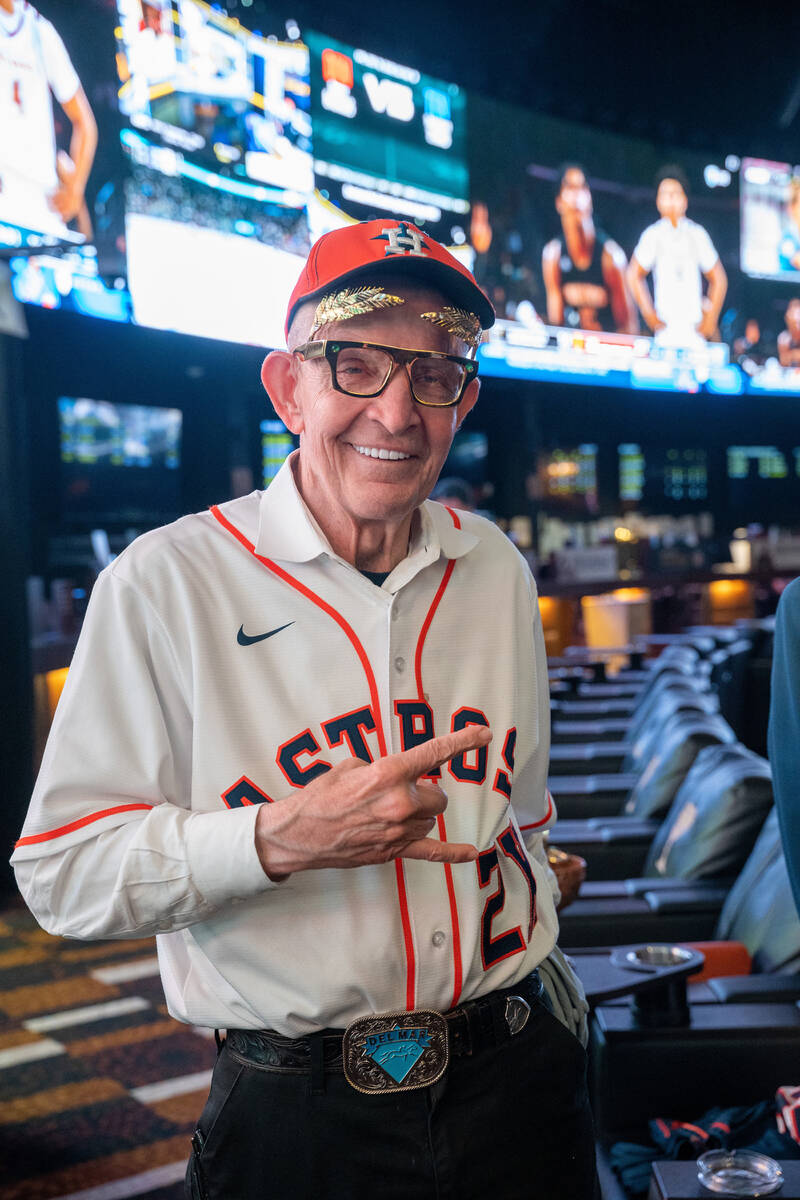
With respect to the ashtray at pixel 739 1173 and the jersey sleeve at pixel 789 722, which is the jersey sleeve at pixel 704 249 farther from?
the ashtray at pixel 739 1173

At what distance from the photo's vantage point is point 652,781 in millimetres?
3682

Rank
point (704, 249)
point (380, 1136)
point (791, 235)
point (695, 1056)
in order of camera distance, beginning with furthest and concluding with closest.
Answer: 1. point (791, 235)
2. point (704, 249)
3. point (695, 1056)
4. point (380, 1136)

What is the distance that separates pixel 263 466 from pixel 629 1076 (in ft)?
25.8

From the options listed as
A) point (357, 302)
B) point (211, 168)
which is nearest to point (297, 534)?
point (357, 302)

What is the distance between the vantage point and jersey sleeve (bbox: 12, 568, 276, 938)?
1.04 m

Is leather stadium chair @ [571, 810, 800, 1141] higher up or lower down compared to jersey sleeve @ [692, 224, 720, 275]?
lower down

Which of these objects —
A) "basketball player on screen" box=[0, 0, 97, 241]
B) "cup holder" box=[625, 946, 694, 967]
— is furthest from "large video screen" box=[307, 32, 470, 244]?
"cup holder" box=[625, 946, 694, 967]

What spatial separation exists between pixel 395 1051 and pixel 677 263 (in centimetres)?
1124

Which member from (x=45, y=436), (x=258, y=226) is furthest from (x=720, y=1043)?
(x=45, y=436)

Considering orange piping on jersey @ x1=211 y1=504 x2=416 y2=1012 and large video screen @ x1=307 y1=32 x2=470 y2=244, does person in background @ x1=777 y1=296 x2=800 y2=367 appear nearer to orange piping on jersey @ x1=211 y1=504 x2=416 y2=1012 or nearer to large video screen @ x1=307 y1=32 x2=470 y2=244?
large video screen @ x1=307 y1=32 x2=470 y2=244

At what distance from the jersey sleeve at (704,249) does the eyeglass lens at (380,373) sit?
11.1m

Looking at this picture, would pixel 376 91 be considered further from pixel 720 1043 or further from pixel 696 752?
pixel 720 1043

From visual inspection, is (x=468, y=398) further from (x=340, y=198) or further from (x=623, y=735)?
(x=340, y=198)

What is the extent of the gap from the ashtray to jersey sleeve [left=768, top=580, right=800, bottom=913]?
34cm
